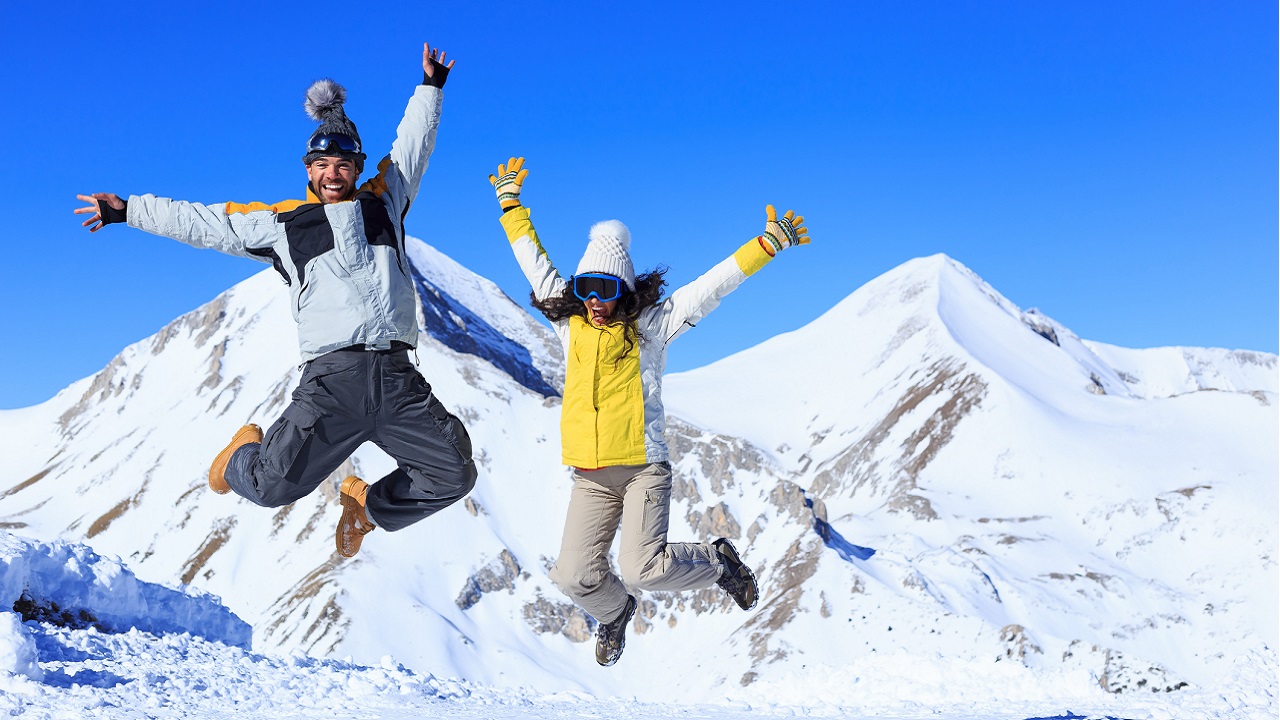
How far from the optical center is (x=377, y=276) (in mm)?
8203

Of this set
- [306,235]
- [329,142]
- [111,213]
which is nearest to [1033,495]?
[329,142]

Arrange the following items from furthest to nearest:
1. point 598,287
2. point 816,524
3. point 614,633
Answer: point 816,524
point 614,633
point 598,287

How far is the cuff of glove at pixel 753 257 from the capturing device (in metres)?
8.64

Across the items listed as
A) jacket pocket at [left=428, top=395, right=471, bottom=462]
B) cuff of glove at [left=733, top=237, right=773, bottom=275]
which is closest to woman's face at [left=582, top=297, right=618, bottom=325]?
cuff of glove at [left=733, top=237, right=773, bottom=275]

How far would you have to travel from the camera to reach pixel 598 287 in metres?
8.67

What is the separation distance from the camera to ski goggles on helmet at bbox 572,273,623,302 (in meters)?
8.66

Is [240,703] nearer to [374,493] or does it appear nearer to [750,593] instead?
[374,493]

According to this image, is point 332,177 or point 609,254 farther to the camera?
point 609,254

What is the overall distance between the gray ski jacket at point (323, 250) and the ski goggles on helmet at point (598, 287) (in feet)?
4.39

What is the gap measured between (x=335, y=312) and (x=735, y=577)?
3.99 meters

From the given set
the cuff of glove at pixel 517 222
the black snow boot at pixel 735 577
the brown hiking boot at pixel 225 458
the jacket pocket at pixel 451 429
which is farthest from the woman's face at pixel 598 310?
the brown hiking boot at pixel 225 458

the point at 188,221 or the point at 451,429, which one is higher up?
the point at 188,221

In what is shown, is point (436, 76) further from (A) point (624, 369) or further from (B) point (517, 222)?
(A) point (624, 369)

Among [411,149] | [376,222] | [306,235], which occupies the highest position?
[411,149]
